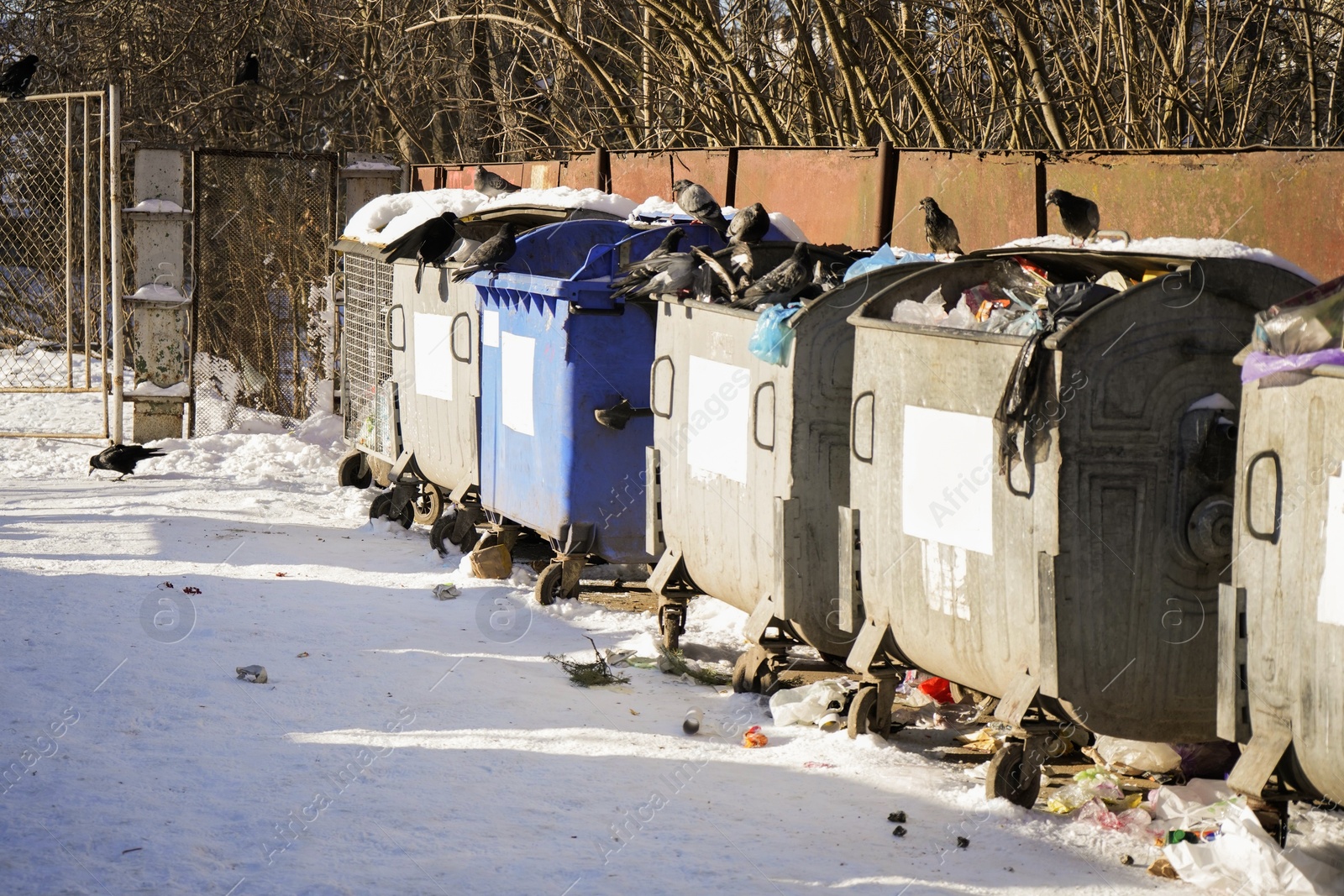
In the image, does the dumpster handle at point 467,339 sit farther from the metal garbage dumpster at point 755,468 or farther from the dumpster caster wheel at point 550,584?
the metal garbage dumpster at point 755,468

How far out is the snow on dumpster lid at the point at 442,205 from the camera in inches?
319

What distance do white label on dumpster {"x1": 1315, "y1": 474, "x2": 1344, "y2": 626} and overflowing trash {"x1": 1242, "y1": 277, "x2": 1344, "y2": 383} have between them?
1.01 feet

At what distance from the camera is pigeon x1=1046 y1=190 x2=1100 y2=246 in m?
5.44

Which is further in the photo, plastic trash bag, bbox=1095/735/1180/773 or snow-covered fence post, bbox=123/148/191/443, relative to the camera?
snow-covered fence post, bbox=123/148/191/443

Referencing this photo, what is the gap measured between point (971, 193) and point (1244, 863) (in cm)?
391

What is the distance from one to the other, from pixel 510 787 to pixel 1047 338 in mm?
2048

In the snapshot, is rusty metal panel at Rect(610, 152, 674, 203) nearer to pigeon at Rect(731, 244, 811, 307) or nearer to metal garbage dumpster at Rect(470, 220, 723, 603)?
metal garbage dumpster at Rect(470, 220, 723, 603)

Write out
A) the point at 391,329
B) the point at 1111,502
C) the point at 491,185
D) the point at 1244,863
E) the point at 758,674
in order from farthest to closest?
1. the point at 491,185
2. the point at 391,329
3. the point at 758,674
4. the point at 1111,502
5. the point at 1244,863

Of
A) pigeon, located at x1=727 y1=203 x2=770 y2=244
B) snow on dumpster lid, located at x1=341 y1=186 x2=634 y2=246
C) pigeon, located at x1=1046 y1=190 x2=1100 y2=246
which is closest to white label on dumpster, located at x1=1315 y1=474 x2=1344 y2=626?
pigeon, located at x1=1046 y1=190 x2=1100 y2=246

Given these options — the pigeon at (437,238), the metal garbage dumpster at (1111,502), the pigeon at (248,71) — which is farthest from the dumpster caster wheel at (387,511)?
the pigeon at (248,71)

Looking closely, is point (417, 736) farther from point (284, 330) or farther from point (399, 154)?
point (399, 154)

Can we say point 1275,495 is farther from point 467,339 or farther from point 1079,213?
point 467,339

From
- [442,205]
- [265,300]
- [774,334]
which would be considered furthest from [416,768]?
[265,300]

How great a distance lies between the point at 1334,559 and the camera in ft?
11.4
